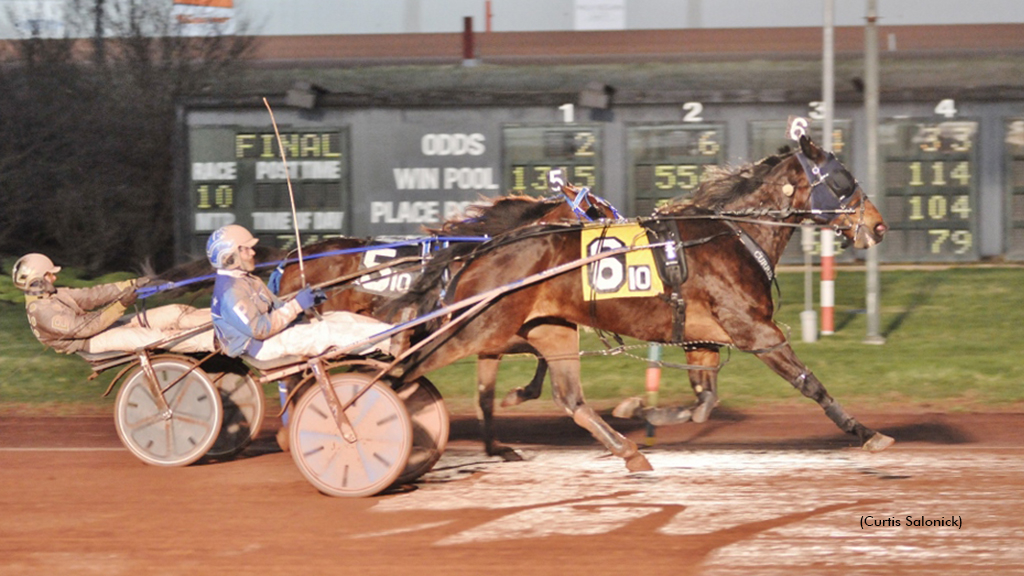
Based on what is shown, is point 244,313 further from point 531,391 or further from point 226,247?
point 531,391

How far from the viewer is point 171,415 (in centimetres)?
751

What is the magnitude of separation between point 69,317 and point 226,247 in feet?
4.39

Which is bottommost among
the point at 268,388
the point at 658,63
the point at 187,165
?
the point at 268,388

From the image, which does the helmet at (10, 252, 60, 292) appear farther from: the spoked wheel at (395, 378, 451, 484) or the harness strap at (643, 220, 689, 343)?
the harness strap at (643, 220, 689, 343)

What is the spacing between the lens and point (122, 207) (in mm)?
22188

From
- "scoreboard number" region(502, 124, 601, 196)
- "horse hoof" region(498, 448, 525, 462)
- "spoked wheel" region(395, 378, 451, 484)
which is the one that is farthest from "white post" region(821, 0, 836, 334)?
"spoked wheel" region(395, 378, 451, 484)

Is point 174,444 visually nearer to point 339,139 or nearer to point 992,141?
point 339,139

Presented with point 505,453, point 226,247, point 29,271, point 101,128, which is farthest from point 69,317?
point 101,128

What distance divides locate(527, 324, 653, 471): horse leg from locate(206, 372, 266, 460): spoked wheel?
1863 mm

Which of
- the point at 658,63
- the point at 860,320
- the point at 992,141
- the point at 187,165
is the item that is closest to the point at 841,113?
the point at 992,141

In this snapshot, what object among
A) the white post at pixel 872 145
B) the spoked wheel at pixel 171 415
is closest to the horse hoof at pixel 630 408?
the spoked wheel at pixel 171 415

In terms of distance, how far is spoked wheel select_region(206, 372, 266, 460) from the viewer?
7.89 meters

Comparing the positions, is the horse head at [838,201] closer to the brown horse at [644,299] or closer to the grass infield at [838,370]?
the brown horse at [644,299]

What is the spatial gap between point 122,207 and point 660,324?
1694cm
